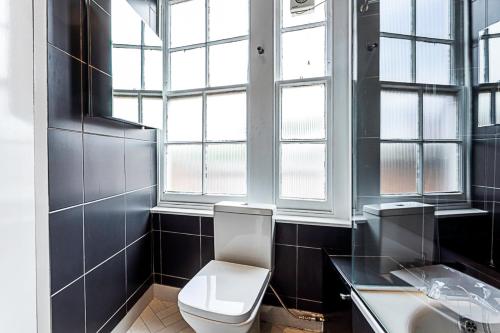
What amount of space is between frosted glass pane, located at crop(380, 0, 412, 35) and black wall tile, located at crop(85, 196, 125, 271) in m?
1.77

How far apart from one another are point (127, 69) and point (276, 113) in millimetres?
945

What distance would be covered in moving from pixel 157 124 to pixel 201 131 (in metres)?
Result: 0.32

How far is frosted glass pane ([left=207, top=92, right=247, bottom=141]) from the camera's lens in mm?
1668

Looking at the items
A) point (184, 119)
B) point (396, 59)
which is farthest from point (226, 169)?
point (396, 59)

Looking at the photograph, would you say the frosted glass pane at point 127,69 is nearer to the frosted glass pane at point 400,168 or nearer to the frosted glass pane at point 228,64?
the frosted glass pane at point 228,64

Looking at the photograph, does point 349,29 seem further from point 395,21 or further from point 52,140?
point 52,140

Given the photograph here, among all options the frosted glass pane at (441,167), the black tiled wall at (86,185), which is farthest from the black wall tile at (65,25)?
the frosted glass pane at (441,167)

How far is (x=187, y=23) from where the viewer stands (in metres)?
1.78

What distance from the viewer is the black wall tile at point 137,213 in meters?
1.45

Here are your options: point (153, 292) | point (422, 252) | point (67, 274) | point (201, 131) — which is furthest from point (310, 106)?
point (153, 292)

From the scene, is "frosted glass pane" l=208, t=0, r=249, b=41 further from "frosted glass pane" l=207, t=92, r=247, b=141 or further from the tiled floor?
the tiled floor

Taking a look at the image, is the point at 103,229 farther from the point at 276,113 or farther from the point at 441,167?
the point at 441,167

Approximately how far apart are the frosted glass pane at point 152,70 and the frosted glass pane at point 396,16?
1.38m

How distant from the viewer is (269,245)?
53.2 inches
